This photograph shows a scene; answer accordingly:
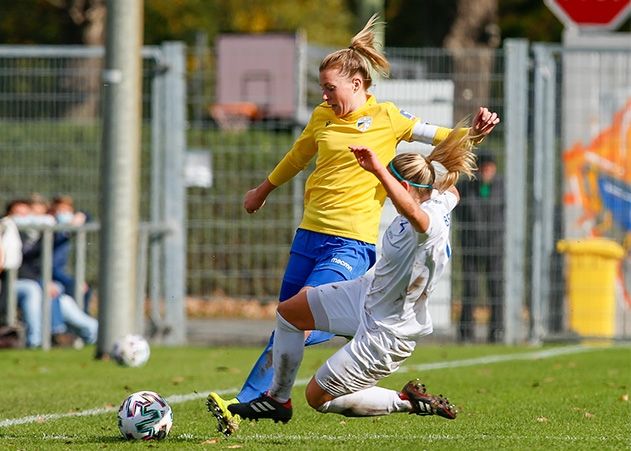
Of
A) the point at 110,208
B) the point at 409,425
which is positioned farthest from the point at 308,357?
the point at 409,425

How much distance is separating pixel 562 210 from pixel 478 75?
1765 mm

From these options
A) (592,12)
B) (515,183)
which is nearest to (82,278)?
(515,183)

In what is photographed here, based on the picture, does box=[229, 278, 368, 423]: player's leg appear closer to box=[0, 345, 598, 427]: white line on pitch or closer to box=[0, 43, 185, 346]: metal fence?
box=[0, 345, 598, 427]: white line on pitch

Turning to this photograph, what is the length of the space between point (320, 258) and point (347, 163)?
1.89ft

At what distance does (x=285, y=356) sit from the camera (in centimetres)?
780

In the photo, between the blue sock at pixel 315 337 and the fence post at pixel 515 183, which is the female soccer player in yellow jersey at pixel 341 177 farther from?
the fence post at pixel 515 183

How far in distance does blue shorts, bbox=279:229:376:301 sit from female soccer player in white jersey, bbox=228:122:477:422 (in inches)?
21.3

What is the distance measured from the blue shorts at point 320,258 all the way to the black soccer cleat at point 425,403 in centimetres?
90

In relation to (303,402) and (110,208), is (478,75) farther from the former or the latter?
(303,402)

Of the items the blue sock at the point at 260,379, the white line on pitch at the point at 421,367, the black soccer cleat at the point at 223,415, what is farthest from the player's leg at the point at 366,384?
the white line on pitch at the point at 421,367

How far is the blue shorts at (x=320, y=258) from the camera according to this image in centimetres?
823

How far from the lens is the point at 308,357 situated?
14.3 meters

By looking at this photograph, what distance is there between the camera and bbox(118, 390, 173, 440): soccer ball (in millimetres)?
7723

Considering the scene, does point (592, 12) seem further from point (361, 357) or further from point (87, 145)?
point (361, 357)
